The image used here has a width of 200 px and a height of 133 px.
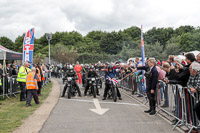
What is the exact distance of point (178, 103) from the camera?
21.0 ft

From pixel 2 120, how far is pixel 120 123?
387 centimetres

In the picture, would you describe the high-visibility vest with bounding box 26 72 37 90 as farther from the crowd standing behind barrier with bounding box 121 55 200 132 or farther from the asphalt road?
the crowd standing behind barrier with bounding box 121 55 200 132

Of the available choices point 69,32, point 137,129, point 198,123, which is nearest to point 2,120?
point 137,129

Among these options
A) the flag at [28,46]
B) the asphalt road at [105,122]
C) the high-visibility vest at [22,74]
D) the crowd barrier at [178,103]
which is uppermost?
the flag at [28,46]

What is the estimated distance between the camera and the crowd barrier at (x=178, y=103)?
5617mm

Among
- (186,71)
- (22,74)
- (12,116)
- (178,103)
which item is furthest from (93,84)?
(186,71)

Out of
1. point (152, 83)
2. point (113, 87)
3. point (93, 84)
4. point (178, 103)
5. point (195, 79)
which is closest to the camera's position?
point (195, 79)

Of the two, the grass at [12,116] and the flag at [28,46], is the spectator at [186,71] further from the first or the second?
the flag at [28,46]

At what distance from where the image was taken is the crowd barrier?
5617 millimetres

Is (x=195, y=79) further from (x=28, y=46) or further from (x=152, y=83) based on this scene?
(x=28, y=46)

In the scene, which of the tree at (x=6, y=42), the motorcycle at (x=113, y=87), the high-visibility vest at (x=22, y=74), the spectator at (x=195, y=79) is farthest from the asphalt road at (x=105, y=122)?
the tree at (x=6, y=42)

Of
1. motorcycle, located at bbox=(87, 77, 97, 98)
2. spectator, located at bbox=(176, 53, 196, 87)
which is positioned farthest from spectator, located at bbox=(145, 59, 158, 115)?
motorcycle, located at bbox=(87, 77, 97, 98)

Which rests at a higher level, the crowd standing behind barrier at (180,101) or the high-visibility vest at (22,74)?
the high-visibility vest at (22,74)

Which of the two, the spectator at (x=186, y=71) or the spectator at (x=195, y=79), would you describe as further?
the spectator at (x=186, y=71)
